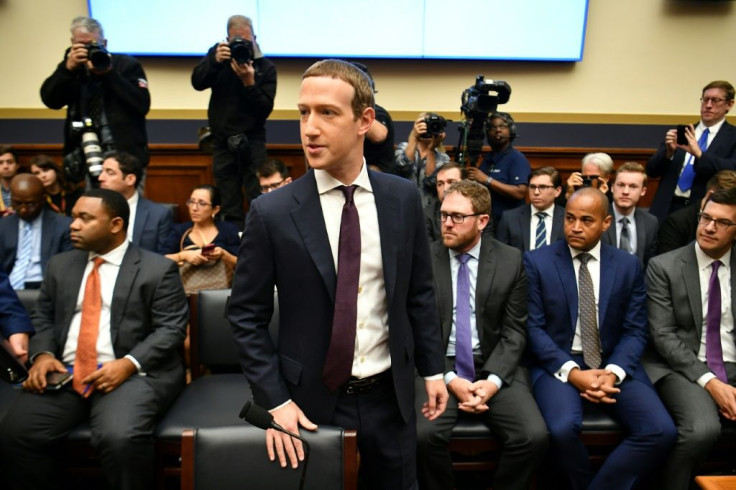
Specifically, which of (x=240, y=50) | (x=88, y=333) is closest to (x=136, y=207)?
(x=240, y=50)

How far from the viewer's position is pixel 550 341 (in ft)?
Result: 7.37

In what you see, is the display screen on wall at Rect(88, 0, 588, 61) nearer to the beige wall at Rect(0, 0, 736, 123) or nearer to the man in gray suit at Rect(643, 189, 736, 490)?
the beige wall at Rect(0, 0, 736, 123)

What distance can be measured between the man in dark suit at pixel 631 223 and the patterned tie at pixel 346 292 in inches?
85.2

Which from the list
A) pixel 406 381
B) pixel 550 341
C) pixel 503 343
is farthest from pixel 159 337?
pixel 550 341

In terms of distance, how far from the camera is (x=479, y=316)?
2250 mm

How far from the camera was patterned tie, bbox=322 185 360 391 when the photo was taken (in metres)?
1.19

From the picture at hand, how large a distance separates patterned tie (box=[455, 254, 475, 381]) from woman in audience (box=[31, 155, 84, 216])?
8.66 feet

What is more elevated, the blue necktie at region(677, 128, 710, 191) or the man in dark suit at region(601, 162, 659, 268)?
the blue necktie at region(677, 128, 710, 191)

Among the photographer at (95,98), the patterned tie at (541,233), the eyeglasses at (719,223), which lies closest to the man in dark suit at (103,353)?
the photographer at (95,98)

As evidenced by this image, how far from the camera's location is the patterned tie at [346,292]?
3.90 feet

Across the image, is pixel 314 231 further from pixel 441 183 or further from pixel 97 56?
pixel 97 56

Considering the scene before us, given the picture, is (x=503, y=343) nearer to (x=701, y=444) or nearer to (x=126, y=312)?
(x=701, y=444)

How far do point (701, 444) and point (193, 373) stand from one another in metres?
2.06

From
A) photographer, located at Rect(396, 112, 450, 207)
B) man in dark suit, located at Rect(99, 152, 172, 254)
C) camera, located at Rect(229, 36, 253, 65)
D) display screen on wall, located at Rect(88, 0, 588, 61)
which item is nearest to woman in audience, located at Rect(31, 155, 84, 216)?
man in dark suit, located at Rect(99, 152, 172, 254)
